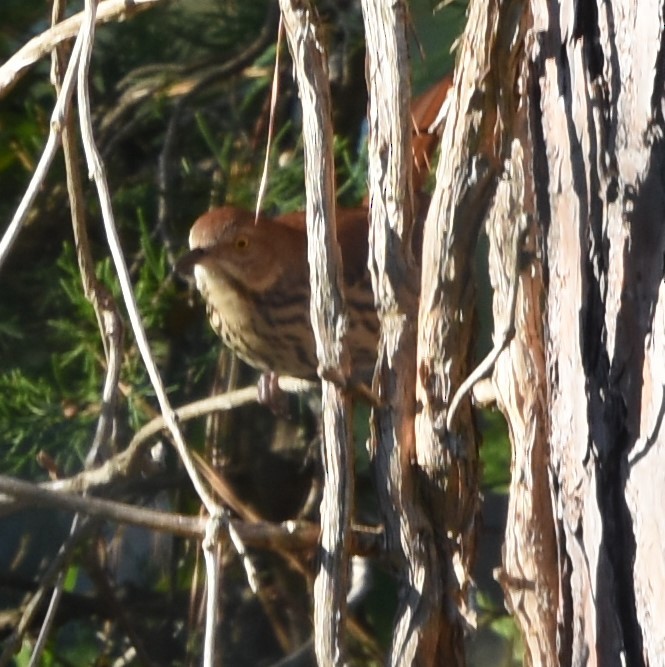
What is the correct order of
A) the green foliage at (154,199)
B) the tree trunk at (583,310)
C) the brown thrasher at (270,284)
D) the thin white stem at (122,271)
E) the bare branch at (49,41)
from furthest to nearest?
1. the green foliage at (154,199)
2. the brown thrasher at (270,284)
3. the bare branch at (49,41)
4. the thin white stem at (122,271)
5. the tree trunk at (583,310)

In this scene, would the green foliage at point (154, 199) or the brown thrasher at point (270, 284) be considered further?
the green foliage at point (154, 199)

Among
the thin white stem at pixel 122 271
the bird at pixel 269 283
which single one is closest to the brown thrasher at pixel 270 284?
the bird at pixel 269 283

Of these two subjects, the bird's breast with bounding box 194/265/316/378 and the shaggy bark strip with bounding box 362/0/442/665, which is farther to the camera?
the bird's breast with bounding box 194/265/316/378

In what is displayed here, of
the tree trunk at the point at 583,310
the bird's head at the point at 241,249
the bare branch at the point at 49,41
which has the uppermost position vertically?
the bird's head at the point at 241,249

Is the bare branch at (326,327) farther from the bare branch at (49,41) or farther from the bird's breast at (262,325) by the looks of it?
the bird's breast at (262,325)

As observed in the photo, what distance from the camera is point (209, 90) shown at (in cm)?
304

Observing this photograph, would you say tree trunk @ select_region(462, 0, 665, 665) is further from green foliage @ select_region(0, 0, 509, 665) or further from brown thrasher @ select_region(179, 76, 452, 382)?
green foliage @ select_region(0, 0, 509, 665)

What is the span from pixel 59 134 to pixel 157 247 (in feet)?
5.33

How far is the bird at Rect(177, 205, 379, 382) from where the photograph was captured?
263cm

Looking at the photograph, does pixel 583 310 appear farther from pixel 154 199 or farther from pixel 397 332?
pixel 154 199

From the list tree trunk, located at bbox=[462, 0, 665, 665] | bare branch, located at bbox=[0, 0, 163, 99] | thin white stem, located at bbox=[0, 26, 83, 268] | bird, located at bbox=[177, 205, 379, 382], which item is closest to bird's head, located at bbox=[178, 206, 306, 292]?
bird, located at bbox=[177, 205, 379, 382]

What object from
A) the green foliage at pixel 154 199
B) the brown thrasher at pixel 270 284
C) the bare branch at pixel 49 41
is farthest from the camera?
the green foliage at pixel 154 199

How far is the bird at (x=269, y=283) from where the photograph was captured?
2.63 m

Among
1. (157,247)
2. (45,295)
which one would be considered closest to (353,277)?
(157,247)
